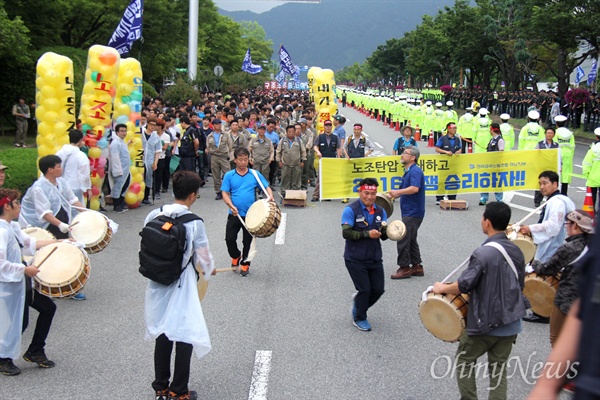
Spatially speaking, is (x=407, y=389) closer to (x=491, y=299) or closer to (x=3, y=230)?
(x=491, y=299)

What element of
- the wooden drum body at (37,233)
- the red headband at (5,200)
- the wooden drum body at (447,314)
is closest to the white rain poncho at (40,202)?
the wooden drum body at (37,233)

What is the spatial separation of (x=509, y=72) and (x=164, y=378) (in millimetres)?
49466

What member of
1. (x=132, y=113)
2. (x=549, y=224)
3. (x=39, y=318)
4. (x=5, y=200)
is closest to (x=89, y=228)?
(x=39, y=318)

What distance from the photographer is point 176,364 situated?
512cm

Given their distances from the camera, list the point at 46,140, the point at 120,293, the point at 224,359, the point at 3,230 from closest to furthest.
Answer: the point at 3,230 → the point at 224,359 → the point at 120,293 → the point at 46,140

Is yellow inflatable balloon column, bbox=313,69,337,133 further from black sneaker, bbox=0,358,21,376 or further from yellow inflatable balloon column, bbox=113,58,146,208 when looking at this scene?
black sneaker, bbox=0,358,21,376

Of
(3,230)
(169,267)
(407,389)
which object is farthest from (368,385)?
(3,230)

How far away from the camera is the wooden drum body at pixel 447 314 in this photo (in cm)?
498

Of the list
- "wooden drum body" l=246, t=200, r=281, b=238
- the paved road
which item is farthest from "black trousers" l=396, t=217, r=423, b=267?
"wooden drum body" l=246, t=200, r=281, b=238

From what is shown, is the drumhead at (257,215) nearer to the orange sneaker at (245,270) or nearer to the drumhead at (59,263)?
the orange sneaker at (245,270)

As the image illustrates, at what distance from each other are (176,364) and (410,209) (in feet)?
15.5

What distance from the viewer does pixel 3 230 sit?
214 inches

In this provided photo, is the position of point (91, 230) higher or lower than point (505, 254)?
lower

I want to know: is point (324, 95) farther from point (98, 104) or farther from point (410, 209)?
point (410, 209)
